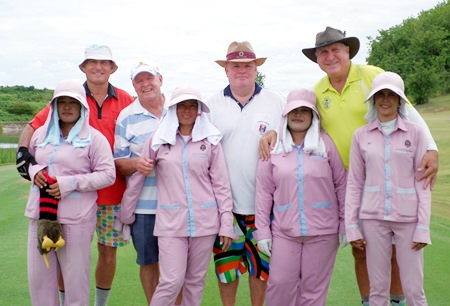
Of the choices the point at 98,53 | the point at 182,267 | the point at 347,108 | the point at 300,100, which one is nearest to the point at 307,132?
the point at 300,100

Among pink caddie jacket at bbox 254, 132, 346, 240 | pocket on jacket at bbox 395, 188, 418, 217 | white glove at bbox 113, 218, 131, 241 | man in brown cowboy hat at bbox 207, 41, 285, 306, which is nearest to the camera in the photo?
pocket on jacket at bbox 395, 188, 418, 217

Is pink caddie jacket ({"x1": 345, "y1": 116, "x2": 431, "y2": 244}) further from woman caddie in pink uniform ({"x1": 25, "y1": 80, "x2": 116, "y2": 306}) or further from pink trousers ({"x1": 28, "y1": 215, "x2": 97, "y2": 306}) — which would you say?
pink trousers ({"x1": 28, "y1": 215, "x2": 97, "y2": 306})

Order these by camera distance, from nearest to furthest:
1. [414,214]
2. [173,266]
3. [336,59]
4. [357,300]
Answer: [414,214] < [173,266] < [336,59] < [357,300]

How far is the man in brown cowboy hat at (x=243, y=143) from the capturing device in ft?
13.4

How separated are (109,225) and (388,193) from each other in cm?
219

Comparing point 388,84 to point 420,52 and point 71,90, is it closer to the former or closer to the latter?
point 71,90

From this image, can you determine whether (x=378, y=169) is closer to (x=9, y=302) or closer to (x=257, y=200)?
(x=257, y=200)

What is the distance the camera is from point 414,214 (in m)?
3.57

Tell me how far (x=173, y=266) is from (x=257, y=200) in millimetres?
752

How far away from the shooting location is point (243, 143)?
409 centimetres

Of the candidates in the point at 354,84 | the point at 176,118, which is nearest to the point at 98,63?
the point at 176,118

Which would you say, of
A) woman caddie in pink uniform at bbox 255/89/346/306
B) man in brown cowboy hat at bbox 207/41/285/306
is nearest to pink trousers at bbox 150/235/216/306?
man in brown cowboy hat at bbox 207/41/285/306

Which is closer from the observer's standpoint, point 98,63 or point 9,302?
point 98,63

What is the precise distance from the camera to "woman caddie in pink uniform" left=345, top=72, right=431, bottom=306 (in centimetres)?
358
